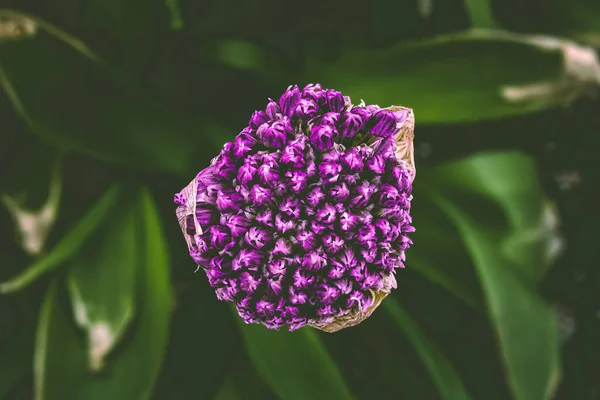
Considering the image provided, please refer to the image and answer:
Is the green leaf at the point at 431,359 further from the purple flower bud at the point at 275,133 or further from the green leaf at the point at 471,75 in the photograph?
the purple flower bud at the point at 275,133

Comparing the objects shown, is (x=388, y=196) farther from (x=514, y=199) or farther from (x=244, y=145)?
(x=514, y=199)

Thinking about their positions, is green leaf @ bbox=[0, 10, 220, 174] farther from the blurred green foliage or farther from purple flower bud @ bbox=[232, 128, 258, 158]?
purple flower bud @ bbox=[232, 128, 258, 158]

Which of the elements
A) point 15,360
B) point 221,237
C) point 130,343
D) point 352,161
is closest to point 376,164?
point 352,161

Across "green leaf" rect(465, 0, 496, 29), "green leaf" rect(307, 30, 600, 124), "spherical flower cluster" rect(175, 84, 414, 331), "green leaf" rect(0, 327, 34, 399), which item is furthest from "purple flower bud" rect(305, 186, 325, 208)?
"green leaf" rect(0, 327, 34, 399)

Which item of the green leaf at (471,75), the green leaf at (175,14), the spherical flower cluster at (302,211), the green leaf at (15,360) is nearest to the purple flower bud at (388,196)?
the spherical flower cluster at (302,211)

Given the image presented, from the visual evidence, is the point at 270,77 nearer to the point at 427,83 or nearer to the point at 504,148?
the point at 427,83

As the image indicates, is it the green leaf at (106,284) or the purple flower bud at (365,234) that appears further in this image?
the green leaf at (106,284)
